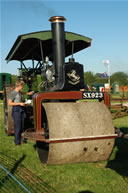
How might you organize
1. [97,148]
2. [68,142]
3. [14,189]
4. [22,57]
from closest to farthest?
[14,189], [68,142], [97,148], [22,57]

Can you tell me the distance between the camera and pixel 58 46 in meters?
4.25

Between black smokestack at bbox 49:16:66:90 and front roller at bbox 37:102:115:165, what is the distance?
90cm

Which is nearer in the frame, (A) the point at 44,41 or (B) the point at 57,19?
(B) the point at 57,19

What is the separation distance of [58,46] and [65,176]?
2.29 metres

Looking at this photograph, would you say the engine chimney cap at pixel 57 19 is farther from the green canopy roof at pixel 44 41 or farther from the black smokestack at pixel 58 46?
the green canopy roof at pixel 44 41

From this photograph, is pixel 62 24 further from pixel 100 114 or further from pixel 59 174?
pixel 59 174

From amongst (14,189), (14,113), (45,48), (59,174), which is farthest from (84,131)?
(45,48)

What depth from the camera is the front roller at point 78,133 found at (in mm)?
3002

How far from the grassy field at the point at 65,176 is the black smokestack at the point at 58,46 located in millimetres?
1383

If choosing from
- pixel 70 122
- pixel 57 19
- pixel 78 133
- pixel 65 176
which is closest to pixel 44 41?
pixel 57 19

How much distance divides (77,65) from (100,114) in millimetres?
1109

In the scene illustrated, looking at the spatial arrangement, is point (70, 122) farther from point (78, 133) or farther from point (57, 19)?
point (57, 19)

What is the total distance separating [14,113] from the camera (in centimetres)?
482

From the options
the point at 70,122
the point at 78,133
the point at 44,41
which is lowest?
the point at 78,133
